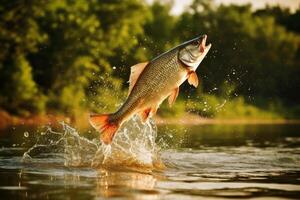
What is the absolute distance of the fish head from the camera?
10.5 metres

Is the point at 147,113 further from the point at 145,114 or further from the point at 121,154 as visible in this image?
the point at 121,154

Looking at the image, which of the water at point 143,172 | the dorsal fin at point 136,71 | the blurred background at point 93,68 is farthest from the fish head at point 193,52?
the blurred background at point 93,68

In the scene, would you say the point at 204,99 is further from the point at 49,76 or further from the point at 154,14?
the point at 154,14

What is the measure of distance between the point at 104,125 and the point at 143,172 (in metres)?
2.00

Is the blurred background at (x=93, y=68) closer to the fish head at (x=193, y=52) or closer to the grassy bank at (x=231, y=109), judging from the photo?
the grassy bank at (x=231, y=109)

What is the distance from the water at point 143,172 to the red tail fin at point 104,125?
0.72 meters

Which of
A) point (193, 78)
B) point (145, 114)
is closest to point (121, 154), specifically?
point (145, 114)

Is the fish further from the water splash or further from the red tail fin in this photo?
the water splash

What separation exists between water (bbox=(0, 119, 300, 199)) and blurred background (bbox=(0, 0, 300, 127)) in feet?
48.0

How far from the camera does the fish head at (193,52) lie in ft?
34.4

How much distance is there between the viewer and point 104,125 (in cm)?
1070

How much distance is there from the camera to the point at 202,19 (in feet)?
229

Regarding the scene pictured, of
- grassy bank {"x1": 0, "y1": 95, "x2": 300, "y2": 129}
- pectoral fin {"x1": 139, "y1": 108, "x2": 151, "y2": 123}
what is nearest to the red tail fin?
pectoral fin {"x1": 139, "y1": 108, "x2": 151, "y2": 123}

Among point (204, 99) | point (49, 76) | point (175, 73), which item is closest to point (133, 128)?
point (175, 73)
